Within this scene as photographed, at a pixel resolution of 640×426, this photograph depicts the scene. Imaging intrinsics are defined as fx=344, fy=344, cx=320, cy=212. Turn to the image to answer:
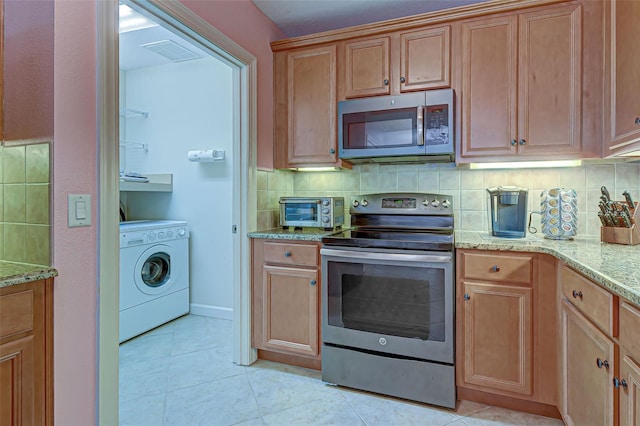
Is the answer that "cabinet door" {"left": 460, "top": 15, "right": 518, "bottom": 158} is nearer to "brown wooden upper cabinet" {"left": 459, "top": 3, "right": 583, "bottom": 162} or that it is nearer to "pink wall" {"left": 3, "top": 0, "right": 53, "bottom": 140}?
"brown wooden upper cabinet" {"left": 459, "top": 3, "right": 583, "bottom": 162}

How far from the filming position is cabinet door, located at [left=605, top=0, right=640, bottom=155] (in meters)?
1.55

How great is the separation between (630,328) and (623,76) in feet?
4.33

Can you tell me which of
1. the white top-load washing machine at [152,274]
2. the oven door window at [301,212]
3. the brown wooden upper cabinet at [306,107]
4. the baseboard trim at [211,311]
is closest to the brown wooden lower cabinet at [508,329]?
the oven door window at [301,212]

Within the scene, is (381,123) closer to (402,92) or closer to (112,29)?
(402,92)

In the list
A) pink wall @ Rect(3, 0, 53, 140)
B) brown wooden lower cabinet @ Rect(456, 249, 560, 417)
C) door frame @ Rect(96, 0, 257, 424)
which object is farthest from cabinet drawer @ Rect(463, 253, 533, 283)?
pink wall @ Rect(3, 0, 53, 140)

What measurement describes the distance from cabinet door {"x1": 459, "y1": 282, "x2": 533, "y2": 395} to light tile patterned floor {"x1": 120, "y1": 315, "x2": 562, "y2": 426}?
19 cm

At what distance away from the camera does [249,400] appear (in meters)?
1.94

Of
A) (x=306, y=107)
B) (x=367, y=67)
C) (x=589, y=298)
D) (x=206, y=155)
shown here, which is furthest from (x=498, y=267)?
(x=206, y=155)

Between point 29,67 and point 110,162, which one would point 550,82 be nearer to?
point 110,162

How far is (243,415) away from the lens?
1.80 m

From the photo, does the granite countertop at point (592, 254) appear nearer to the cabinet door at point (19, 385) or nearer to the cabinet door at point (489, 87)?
the cabinet door at point (489, 87)

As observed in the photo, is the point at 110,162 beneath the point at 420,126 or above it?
beneath

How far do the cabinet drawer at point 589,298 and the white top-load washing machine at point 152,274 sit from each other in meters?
2.90

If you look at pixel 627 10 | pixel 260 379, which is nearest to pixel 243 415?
pixel 260 379
